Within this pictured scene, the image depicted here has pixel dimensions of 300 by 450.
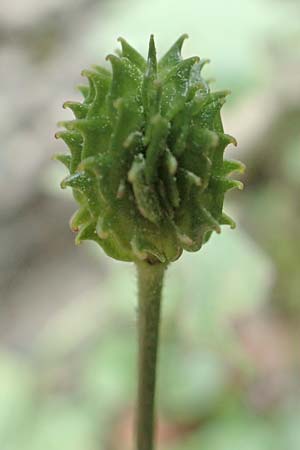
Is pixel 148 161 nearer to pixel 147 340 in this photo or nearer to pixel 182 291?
pixel 147 340

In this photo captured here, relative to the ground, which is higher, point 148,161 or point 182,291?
point 182,291

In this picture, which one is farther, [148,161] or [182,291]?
[182,291]

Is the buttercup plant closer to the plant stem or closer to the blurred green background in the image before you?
the plant stem

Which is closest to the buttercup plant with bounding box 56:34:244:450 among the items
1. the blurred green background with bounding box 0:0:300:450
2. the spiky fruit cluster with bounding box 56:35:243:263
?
the spiky fruit cluster with bounding box 56:35:243:263

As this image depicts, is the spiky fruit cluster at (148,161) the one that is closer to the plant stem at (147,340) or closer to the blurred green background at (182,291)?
the plant stem at (147,340)

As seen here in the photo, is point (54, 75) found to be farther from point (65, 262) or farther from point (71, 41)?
point (65, 262)

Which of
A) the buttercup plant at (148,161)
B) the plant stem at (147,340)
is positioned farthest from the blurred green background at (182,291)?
the buttercup plant at (148,161)

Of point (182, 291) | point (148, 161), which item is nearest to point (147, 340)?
point (148, 161)
